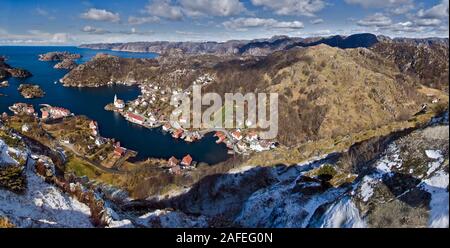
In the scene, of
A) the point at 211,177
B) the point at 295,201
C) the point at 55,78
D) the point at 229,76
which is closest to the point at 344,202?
the point at 295,201

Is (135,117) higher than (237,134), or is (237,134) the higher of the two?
(135,117)

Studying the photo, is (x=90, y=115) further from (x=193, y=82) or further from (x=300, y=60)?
(x=300, y=60)

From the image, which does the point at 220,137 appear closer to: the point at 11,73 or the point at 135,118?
the point at 135,118

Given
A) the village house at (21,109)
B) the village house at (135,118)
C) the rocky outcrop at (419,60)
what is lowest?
the village house at (135,118)

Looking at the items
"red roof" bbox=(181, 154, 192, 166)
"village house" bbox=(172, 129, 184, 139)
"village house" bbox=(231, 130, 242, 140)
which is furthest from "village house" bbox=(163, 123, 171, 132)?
"red roof" bbox=(181, 154, 192, 166)

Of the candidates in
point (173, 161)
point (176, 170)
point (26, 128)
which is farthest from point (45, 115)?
point (176, 170)

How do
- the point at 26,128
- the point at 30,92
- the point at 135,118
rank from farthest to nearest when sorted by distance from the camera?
the point at 30,92 → the point at 135,118 → the point at 26,128

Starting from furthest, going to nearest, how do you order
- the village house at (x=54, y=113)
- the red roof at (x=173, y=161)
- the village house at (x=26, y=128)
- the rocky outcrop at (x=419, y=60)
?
the rocky outcrop at (x=419, y=60) → the village house at (x=54, y=113) → the village house at (x=26, y=128) → the red roof at (x=173, y=161)

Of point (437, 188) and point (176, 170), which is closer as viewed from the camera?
point (437, 188)

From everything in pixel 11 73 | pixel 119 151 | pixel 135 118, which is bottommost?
pixel 119 151

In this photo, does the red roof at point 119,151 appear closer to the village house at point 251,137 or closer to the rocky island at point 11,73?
the village house at point 251,137

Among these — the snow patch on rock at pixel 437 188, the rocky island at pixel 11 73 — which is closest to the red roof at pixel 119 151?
the snow patch on rock at pixel 437 188
